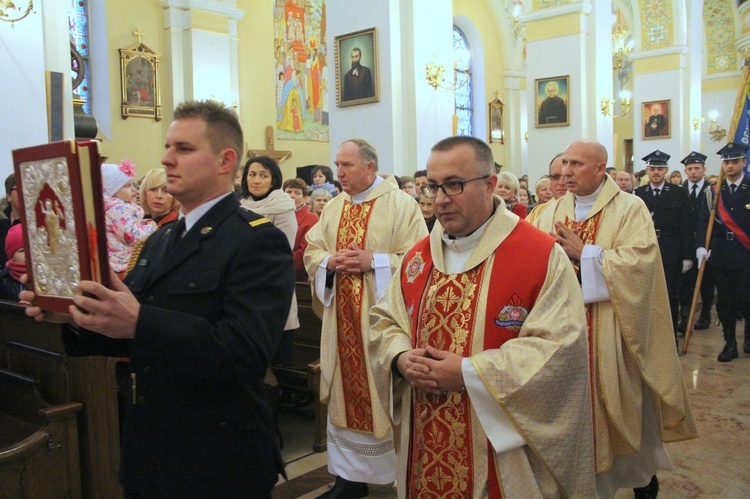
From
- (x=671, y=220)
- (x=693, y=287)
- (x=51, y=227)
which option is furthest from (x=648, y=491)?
(x=693, y=287)

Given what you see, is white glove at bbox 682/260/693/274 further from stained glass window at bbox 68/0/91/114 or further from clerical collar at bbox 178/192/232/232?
stained glass window at bbox 68/0/91/114

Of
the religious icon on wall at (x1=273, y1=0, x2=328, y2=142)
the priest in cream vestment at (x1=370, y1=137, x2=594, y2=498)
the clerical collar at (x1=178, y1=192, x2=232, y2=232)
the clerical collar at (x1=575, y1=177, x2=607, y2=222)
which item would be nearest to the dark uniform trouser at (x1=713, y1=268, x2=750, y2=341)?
the clerical collar at (x1=575, y1=177, x2=607, y2=222)

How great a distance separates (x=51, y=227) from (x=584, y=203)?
3030 mm

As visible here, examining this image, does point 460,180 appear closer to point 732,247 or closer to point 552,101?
point 732,247

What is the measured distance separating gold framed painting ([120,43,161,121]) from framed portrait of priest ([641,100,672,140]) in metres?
12.2

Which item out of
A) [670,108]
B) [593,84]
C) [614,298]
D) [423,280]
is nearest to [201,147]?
[423,280]

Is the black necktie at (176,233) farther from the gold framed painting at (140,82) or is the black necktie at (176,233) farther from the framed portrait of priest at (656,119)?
the framed portrait of priest at (656,119)

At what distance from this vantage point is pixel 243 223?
201cm

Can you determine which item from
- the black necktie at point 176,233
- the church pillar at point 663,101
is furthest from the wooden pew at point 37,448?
the church pillar at point 663,101

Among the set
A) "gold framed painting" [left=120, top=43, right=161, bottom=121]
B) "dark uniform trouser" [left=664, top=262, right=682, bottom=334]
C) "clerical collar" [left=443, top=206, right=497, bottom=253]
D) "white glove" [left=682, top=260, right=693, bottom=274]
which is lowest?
"dark uniform trouser" [left=664, top=262, right=682, bottom=334]

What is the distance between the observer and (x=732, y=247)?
293 inches

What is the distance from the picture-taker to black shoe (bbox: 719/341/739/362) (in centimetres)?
712

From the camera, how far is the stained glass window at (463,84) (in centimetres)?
2225

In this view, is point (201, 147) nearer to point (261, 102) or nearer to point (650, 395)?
point (650, 395)
